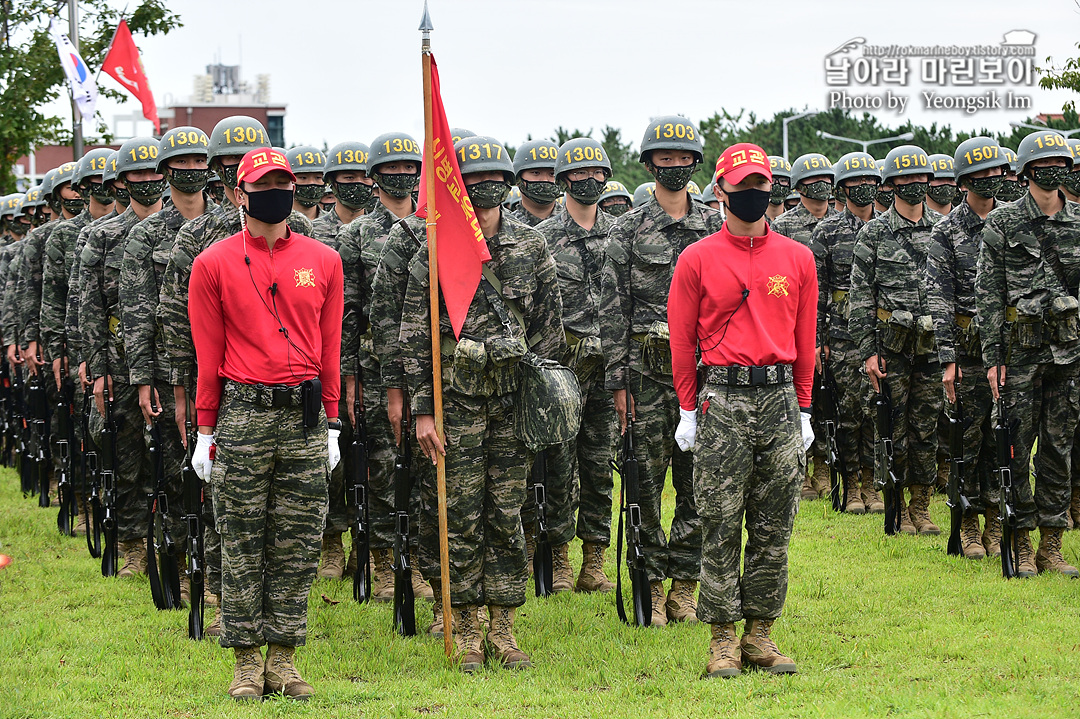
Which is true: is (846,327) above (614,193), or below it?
below

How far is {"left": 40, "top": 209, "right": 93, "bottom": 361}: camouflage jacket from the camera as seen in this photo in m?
11.5

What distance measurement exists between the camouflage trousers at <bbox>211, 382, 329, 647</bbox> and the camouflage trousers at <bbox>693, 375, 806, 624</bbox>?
7.01ft

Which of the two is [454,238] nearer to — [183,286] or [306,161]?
[183,286]

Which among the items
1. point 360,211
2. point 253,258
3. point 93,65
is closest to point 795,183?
point 360,211

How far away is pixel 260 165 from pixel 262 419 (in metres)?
1.34

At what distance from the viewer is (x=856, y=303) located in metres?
11.1

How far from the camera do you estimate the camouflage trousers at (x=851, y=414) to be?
12.0 metres

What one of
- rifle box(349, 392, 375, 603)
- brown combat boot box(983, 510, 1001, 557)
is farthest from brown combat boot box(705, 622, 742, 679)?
brown combat boot box(983, 510, 1001, 557)

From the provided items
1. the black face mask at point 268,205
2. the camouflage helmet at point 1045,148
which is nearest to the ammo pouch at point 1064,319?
the camouflage helmet at point 1045,148

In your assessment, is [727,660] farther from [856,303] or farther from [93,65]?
[93,65]

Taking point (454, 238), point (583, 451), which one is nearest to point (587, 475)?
point (583, 451)

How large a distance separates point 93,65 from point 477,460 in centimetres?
1897

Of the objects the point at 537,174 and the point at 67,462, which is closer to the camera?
the point at 537,174

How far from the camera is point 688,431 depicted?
6.88 metres
